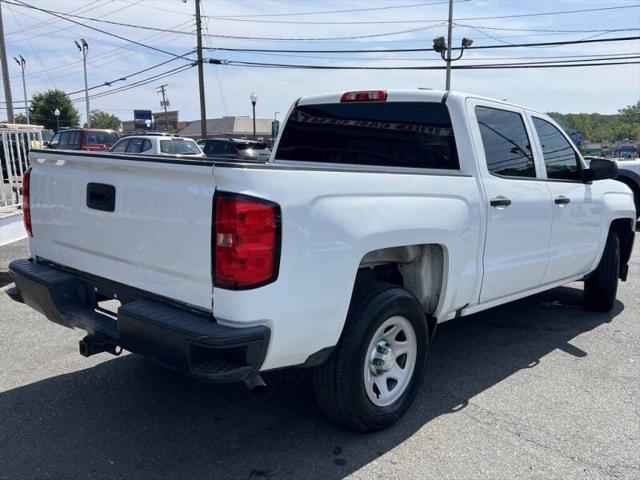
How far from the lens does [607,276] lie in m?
5.70

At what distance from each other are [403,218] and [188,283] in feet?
3.98

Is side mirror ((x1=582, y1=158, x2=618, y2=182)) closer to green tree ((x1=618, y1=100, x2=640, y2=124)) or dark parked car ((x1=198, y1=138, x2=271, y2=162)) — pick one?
dark parked car ((x1=198, y1=138, x2=271, y2=162))

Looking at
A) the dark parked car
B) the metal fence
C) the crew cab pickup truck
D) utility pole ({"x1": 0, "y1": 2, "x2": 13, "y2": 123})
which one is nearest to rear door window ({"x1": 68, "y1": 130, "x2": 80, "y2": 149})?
utility pole ({"x1": 0, "y1": 2, "x2": 13, "y2": 123})

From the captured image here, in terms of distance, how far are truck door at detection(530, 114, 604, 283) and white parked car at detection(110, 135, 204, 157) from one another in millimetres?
12704

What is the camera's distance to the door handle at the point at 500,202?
381cm

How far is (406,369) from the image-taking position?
137 inches

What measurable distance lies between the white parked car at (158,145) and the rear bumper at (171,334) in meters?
13.5

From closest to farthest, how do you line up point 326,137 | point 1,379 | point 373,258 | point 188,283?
point 188,283 < point 373,258 < point 1,379 < point 326,137

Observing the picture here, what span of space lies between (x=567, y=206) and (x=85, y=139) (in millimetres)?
19239

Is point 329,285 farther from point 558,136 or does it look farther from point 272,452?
point 558,136

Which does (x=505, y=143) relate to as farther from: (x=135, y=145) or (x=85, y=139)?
(x=85, y=139)

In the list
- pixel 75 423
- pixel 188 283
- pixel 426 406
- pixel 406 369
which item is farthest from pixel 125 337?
pixel 426 406

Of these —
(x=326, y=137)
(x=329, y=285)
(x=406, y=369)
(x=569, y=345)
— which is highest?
(x=326, y=137)

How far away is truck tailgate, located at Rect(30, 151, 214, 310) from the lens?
262 centimetres
